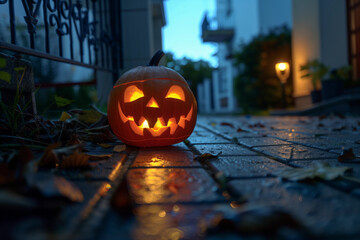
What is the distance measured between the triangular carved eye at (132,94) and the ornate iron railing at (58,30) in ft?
2.22

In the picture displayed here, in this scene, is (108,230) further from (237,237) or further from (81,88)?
(81,88)

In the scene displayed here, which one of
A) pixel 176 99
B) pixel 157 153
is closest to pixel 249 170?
pixel 157 153

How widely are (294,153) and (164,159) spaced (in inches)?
28.5

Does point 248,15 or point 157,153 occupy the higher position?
point 248,15

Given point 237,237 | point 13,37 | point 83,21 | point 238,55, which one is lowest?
point 237,237

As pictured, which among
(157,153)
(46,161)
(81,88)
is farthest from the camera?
(81,88)

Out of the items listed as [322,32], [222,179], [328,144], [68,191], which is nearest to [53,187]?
[68,191]

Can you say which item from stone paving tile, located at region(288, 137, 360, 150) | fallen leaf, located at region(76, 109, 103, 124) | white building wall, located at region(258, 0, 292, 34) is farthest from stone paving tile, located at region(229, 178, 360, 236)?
white building wall, located at region(258, 0, 292, 34)

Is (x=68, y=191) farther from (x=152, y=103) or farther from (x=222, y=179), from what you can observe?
(x=152, y=103)

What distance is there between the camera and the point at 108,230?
2.19ft

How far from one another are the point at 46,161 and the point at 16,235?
61 centimetres

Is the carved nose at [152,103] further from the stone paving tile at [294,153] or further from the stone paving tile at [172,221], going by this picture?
the stone paving tile at [172,221]

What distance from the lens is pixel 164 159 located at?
1.48m

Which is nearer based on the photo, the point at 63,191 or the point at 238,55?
the point at 63,191
